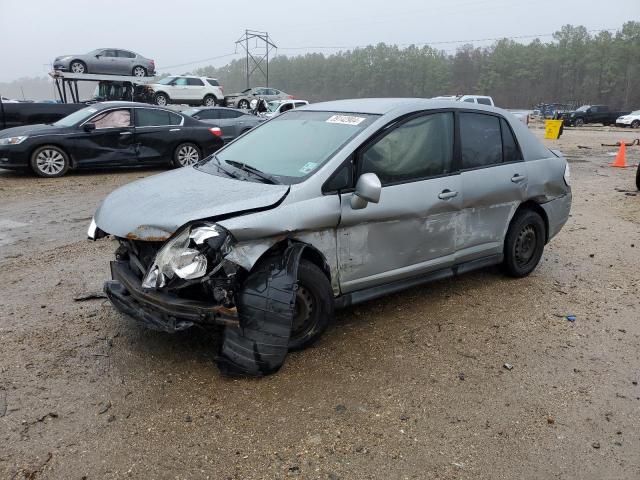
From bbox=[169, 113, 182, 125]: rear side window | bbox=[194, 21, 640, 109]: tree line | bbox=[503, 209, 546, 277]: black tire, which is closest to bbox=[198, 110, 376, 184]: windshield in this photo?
bbox=[503, 209, 546, 277]: black tire

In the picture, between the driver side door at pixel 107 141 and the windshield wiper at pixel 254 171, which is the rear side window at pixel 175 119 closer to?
the driver side door at pixel 107 141

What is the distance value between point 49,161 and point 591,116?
129ft

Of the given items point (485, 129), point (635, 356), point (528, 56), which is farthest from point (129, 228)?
point (528, 56)

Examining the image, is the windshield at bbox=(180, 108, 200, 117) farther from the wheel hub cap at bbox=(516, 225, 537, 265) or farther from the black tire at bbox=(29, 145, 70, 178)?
the wheel hub cap at bbox=(516, 225, 537, 265)

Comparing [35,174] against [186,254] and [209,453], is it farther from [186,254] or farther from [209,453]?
[209,453]

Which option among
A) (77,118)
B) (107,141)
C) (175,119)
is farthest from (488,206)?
(77,118)

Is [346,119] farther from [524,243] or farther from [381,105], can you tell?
[524,243]

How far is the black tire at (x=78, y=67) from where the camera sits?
70.3 ft

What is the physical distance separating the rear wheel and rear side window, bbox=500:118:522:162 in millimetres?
21199

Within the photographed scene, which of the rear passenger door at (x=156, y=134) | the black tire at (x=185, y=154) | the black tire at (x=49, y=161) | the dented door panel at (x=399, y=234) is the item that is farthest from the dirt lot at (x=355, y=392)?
the black tire at (x=185, y=154)

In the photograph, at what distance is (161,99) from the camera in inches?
917

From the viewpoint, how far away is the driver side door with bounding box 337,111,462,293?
362cm

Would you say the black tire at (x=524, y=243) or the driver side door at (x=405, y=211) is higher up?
the driver side door at (x=405, y=211)

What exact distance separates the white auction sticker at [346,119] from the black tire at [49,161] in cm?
801
